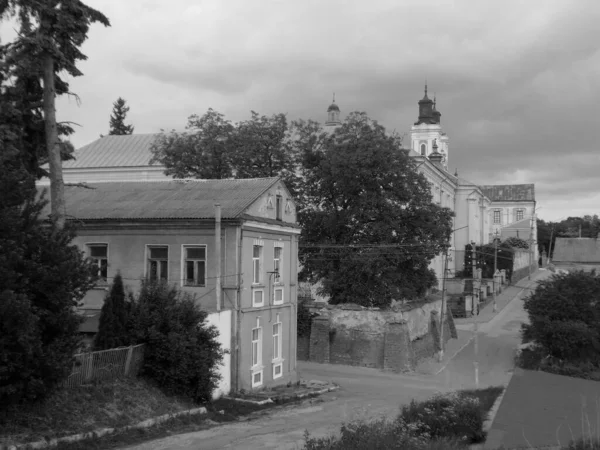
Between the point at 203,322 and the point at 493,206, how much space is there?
97.9 metres

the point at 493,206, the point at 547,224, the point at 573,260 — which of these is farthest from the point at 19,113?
the point at 547,224

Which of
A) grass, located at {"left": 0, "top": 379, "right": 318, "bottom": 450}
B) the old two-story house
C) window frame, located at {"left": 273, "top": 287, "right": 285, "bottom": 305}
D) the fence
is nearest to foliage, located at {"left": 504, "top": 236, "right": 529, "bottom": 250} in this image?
window frame, located at {"left": 273, "top": 287, "right": 285, "bottom": 305}

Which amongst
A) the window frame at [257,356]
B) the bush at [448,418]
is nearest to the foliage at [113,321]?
the window frame at [257,356]

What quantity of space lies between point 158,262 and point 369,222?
17.2 m

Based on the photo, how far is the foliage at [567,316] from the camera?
3622 centimetres

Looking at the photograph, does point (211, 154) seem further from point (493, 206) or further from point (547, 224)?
point (547, 224)

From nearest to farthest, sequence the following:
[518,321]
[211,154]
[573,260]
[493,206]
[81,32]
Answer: [81,32], [211,154], [518,321], [573,260], [493,206]

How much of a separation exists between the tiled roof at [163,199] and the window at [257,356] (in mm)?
4891

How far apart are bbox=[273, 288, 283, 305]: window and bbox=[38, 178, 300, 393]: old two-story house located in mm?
41

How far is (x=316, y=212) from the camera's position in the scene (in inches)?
1633

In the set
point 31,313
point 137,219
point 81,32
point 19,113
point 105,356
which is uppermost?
point 81,32

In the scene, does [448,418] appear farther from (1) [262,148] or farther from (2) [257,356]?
(1) [262,148]

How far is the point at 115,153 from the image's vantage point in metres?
57.9

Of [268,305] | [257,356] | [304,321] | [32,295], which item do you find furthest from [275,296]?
[32,295]
